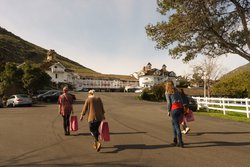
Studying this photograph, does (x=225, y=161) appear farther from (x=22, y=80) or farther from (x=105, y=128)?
(x=22, y=80)

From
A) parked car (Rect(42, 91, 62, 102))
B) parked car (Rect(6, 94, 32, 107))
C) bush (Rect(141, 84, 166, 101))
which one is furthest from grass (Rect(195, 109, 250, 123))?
bush (Rect(141, 84, 166, 101))

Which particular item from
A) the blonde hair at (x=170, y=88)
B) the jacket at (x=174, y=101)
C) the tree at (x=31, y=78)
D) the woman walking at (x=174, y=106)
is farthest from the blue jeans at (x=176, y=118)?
the tree at (x=31, y=78)

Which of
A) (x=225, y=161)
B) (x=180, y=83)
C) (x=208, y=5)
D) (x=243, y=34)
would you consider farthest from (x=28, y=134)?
(x=180, y=83)

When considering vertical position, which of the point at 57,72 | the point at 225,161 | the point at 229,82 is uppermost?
the point at 57,72

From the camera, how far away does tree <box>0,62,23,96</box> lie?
46375 millimetres

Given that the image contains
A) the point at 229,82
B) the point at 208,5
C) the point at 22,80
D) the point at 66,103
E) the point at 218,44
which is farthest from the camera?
Result: the point at 229,82

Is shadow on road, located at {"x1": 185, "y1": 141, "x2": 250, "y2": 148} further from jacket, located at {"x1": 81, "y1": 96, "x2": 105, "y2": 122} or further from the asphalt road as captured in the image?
jacket, located at {"x1": 81, "y1": 96, "x2": 105, "y2": 122}

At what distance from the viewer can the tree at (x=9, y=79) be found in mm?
46375

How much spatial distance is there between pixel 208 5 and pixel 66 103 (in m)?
13.2

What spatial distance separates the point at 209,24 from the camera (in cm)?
2342

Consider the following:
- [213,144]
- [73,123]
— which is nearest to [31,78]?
[73,123]

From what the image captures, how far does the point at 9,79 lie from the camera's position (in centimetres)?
4656

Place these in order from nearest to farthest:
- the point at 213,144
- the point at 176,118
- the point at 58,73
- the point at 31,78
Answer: the point at 176,118 → the point at 213,144 → the point at 31,78 → the point at 58,73

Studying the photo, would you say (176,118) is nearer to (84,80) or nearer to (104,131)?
(104,131)
